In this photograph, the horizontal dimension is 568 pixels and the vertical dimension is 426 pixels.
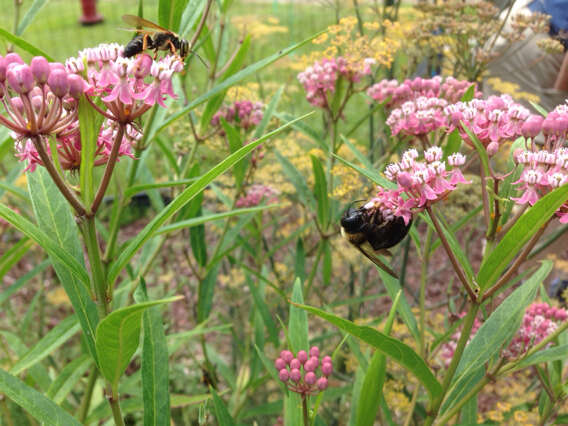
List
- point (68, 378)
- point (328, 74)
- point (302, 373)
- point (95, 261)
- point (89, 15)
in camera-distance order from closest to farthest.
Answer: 1. point (95, 261)
2. point (302, 373)
3. point (68, 378)
4. point (328, 74)
5. point (89, 15)

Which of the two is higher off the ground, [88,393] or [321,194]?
[321,194]

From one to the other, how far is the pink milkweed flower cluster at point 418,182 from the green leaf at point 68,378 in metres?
0.74

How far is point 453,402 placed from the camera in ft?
3.12

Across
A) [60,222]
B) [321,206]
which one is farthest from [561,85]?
[60,222]

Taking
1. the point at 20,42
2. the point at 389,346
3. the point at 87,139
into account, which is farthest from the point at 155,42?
the point at 389,346

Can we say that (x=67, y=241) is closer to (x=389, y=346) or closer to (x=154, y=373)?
(x=154, y=373)

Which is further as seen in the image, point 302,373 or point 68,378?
point 68,378

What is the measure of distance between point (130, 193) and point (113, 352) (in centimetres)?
33

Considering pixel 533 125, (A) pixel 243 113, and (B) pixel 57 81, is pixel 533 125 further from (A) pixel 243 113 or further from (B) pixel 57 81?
(A) pixel 243 113

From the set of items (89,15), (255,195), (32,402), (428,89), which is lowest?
(89,15)

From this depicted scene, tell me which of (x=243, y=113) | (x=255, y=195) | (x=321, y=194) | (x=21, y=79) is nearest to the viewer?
(x=21, y=79)

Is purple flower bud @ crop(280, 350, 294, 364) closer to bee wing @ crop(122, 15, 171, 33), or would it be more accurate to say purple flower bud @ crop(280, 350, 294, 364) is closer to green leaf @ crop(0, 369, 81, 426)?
green leaf @ crop(0, 369, 81, 426)

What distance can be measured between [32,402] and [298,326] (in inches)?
18.1

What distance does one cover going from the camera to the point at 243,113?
167cm
